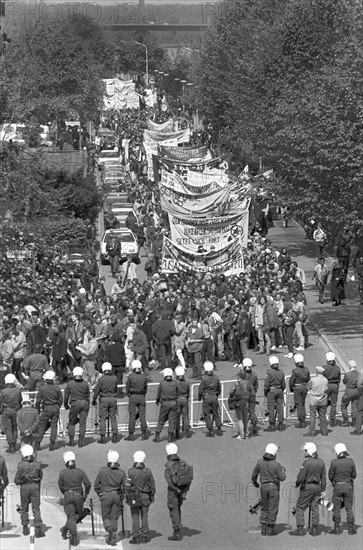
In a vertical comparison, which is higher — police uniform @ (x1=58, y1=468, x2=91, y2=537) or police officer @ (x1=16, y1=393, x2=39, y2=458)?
police uniform @ (x1=58, y1=468, x2=91, y2=537)

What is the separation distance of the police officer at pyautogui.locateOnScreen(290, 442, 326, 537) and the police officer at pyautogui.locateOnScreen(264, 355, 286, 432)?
4750 mm

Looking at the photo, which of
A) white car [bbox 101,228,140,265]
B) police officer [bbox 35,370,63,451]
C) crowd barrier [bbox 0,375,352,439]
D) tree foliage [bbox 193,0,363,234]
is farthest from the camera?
white car [bbox 101,228,140,265]

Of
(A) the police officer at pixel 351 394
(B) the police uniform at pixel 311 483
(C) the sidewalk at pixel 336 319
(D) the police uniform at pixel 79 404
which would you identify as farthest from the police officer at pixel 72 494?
(C) the sidewalk at pixel 336 319

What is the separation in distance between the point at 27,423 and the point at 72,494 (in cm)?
456

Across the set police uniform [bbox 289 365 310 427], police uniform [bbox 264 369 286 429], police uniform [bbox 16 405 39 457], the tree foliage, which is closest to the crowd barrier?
police uniform [bbox 264 369 286 429]

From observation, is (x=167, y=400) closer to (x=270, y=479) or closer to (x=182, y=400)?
(x=182, y=400)

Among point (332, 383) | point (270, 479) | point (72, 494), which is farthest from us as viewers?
point (332, 383)

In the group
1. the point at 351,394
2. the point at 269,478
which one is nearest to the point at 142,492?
the point at 269,478

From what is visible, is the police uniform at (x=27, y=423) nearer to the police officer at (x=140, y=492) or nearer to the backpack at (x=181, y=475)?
the police officer at (x=140, y=492)

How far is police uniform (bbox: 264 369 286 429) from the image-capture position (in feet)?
94.1

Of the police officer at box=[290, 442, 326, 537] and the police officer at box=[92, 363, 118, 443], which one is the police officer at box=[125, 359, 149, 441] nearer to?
the police officer at box=[92, 363, 118, 443]

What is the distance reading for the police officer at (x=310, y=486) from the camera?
23.8 meters

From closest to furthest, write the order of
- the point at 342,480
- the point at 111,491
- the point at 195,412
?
the point at 111,491
the point at 342,480
the point at 195,412

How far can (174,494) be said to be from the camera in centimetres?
2372
